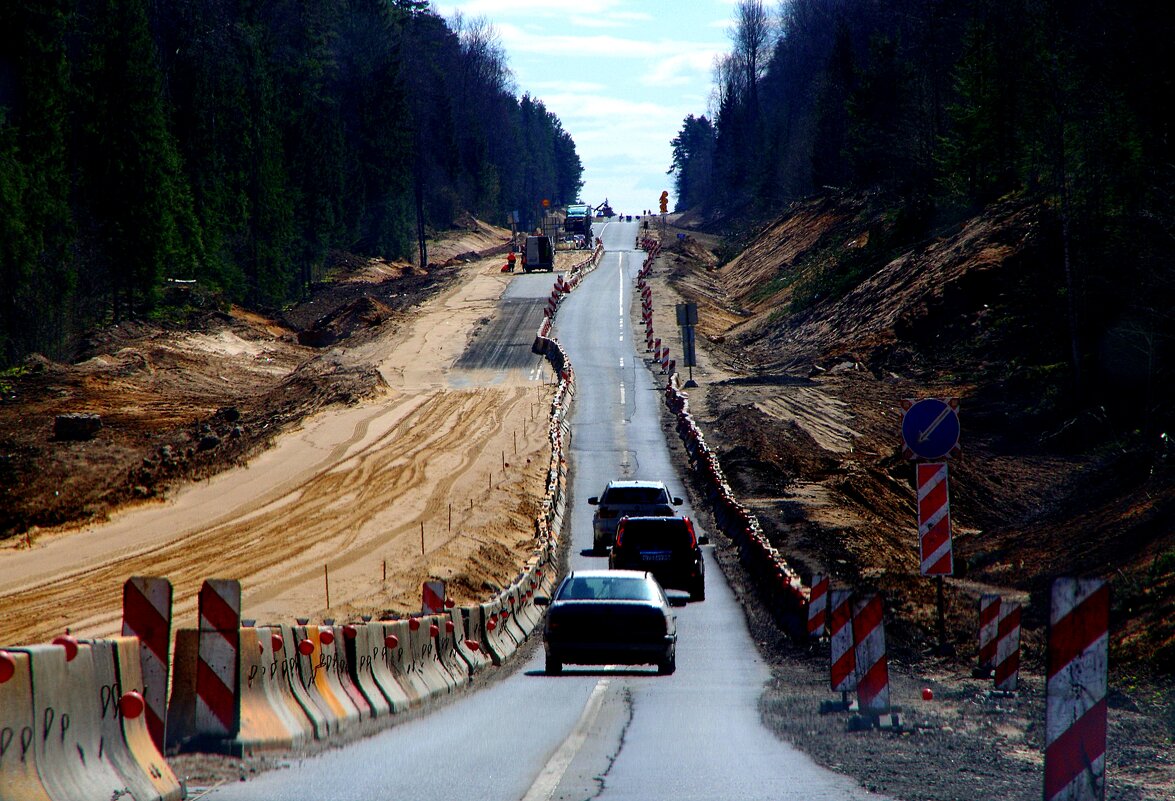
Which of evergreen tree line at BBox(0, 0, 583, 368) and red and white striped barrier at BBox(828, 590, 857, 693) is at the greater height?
evergreen tree line at BBox(0, 0, 583, 368)

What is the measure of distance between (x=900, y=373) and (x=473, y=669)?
114 ft

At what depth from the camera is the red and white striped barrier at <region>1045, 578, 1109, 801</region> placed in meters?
6.36

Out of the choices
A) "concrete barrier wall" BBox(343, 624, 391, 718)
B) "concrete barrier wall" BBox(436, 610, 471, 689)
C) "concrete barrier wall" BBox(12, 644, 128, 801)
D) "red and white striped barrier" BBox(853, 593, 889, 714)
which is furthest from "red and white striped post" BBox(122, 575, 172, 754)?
"concrete barrier wall" BBox(436, 610, 471, 689)

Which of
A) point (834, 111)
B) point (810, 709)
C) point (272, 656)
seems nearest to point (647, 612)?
point (810, 709)

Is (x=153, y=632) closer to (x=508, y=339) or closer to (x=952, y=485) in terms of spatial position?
(x=952, y=485)

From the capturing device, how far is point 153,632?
777cm

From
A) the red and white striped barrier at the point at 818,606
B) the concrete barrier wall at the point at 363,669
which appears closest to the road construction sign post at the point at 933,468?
the red and white striped barrier at the point at 818,606

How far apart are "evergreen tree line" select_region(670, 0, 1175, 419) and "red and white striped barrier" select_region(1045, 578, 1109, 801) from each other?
902 inches

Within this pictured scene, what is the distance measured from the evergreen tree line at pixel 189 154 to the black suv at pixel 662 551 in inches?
1421

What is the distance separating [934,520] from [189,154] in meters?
66.0

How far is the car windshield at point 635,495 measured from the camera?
91.2 feet

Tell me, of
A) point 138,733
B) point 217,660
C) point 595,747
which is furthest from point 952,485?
point 138,733

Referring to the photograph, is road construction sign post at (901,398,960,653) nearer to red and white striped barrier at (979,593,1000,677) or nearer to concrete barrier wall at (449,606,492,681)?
red and white striped barrier at (979,593,1000,677)

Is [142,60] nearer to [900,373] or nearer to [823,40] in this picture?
[900,373]
